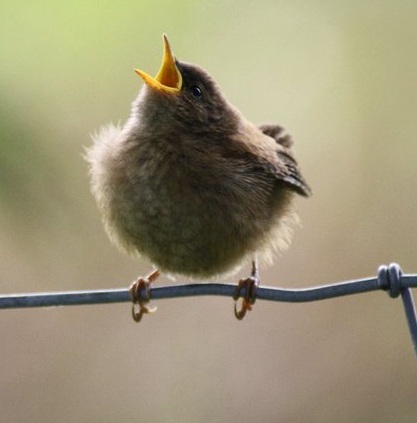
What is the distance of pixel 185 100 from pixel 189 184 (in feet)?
1.87

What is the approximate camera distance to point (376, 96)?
7.17 metres

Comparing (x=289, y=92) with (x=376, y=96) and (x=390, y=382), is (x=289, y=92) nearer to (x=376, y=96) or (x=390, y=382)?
(x=376, y=96)

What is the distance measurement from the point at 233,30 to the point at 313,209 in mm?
1525

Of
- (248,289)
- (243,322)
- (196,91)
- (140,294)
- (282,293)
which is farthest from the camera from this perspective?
(243,322)

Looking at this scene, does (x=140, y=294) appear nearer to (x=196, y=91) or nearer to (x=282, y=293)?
(x=196, y=91)

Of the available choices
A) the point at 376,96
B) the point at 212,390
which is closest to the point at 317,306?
the point at 212,390

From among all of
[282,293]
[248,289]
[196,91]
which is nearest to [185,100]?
[196,91]

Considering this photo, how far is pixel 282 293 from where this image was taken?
303cm

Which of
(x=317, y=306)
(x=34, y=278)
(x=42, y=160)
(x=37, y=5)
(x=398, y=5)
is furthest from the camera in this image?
(x=398, y=5)

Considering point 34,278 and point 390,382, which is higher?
point 34,278

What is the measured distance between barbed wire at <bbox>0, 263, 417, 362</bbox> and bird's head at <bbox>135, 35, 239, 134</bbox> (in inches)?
59.0

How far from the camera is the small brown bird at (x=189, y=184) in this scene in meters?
4.29

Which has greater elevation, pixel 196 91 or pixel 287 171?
pixel 196 91

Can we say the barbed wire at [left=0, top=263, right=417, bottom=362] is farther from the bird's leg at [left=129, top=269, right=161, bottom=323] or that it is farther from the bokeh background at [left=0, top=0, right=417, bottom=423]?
the bokeh background at [left=0, top=0, right=417, bottom=423]
